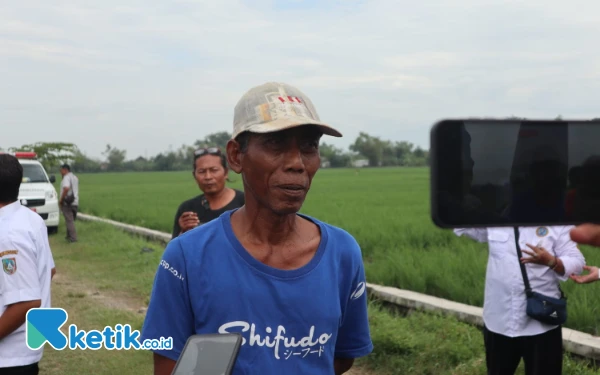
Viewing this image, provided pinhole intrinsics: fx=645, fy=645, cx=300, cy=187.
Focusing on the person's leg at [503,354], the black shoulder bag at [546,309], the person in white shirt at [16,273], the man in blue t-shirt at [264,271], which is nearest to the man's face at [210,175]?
the person in white shirt at [16,273]

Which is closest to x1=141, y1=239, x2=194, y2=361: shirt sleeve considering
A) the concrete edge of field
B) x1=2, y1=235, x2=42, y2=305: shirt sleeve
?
x1=2, y1=235, x2=42, y2=305: shirt sleeve

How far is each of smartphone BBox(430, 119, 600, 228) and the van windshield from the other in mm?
14895

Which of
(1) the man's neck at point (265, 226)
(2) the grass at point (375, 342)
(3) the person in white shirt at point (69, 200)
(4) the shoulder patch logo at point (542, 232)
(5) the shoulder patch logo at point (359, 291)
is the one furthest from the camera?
(3) the person in white shirt at point (69, 200)

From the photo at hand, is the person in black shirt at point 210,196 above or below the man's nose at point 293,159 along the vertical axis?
below

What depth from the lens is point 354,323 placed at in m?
2.06

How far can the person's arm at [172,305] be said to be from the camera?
177 cm

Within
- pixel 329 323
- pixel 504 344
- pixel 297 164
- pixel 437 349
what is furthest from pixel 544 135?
pixel 437 349

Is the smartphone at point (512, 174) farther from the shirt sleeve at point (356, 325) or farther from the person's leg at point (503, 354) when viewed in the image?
the person's leg at point (503, 354)

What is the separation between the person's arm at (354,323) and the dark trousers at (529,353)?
171 centimetres

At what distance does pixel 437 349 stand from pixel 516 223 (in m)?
3.96

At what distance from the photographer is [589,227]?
109 centimetres

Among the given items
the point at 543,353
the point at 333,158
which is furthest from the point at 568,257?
the point at 333,158

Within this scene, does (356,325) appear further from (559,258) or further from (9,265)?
(559,258)

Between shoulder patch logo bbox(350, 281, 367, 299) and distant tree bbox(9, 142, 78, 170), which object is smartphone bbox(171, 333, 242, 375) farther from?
distant tree bbox(9, 142, 78, 170)
